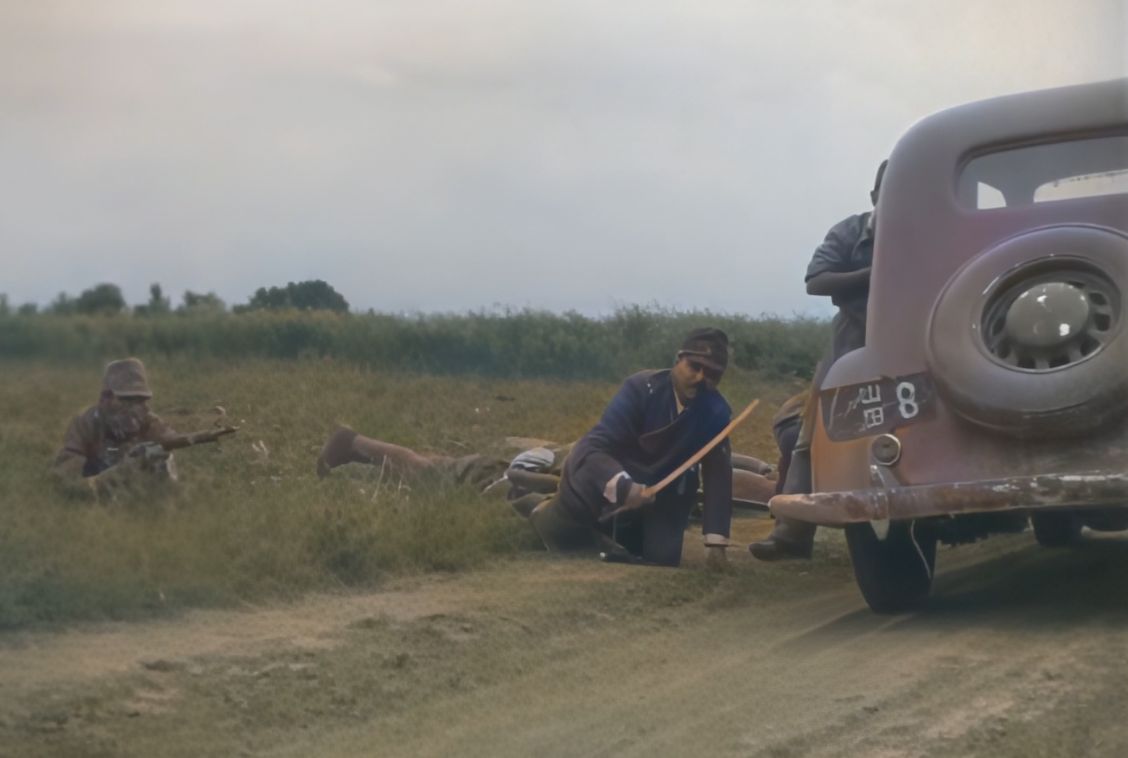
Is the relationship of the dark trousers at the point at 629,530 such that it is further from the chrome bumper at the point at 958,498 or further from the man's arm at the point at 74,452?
the man's arm at the point at 74,452

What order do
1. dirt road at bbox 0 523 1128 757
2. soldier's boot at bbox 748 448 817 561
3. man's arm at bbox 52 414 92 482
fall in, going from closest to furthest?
dirt road at bbox 0 523 1128 757 → man's arm at bbox 52 414 92 482 → soldier's boot at bbox 748 448 817 561

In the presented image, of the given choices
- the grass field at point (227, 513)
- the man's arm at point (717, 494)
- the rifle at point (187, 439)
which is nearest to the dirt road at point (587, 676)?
the grass field at point (227, 513)

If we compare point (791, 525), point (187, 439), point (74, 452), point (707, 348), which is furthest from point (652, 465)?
point (74, 452)

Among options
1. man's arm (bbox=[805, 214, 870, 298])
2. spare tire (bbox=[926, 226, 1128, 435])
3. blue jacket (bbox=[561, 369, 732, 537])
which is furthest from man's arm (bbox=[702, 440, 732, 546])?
spare tire (bbox=[926, 226, 1128, 435])

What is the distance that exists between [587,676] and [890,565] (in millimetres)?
1594

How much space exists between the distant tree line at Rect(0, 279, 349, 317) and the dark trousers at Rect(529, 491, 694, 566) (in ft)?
5.78

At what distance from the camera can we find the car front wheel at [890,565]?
19.9 ft

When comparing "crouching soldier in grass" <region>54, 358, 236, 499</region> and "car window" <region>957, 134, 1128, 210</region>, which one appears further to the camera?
"crouching soldier in grass" <region>54, 358, 236, 499</region>

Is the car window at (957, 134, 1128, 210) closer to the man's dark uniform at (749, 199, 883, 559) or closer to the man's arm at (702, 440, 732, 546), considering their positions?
the man's dark uniform at (749, 199, 883, 559)

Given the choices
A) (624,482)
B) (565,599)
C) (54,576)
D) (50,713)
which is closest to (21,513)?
(54,576)

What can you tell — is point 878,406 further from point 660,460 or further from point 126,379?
point 126,379

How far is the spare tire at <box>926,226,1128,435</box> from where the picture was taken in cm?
526

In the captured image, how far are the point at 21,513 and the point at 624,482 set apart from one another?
2830 mm

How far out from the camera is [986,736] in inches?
167
